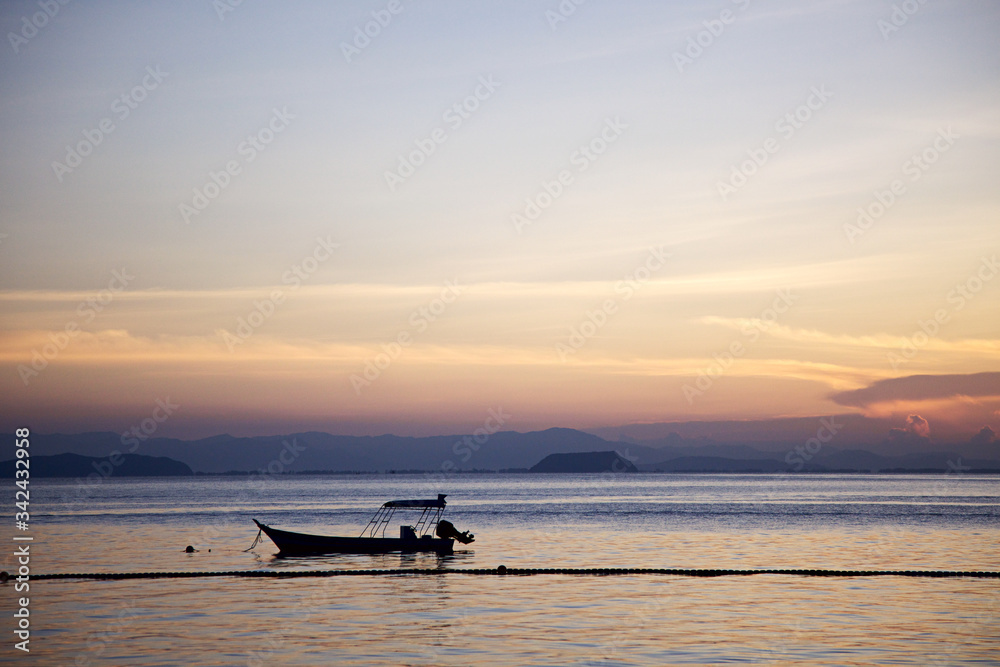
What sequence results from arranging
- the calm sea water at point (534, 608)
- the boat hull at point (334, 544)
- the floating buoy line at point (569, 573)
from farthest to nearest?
the boat hull at point (334, 544) < the floating buoy line at point (569, 573) < the calm sea water at point (534, 608)

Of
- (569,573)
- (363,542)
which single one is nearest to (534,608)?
(569,573)

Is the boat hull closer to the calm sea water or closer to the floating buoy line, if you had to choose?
the calm sea water

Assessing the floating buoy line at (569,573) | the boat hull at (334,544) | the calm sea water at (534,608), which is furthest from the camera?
the boat hull at (334,544)

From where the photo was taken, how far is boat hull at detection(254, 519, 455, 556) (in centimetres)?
5834

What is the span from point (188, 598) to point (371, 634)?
12.1m

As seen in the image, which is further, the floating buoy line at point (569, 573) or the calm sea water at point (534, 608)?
the floating buoy line at point (569, 573)

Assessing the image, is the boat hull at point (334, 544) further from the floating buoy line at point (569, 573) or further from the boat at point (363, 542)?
the floating buoy line at point (569, 573)

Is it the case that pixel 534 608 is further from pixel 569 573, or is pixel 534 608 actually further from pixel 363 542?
pixel 363 542

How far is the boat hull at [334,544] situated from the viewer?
191ft

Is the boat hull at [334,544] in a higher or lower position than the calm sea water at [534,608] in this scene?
higher

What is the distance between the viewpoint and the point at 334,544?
2311 inches

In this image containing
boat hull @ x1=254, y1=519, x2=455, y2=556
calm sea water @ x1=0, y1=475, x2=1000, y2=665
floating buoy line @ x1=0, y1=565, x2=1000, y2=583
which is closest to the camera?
Answer: calm sea water @ x1=0, y1=475, x2=1000, y2=665

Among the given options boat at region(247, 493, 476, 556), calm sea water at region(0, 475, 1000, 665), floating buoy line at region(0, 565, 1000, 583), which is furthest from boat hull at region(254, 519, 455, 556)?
floating buoy line at region(0, 565, 1000, 583)

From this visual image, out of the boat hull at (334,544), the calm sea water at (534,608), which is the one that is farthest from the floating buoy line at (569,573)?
the boat hull at (334,544)
